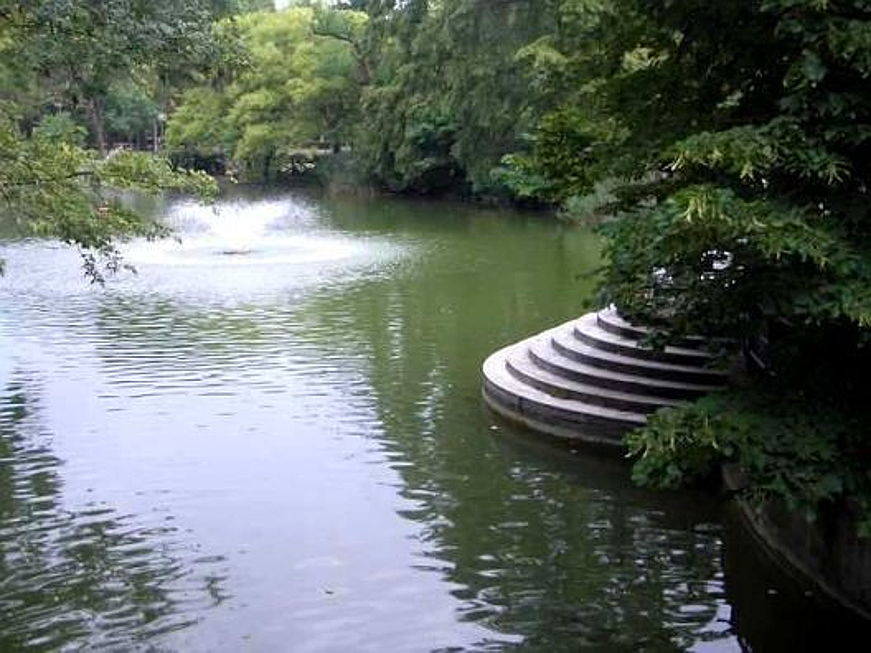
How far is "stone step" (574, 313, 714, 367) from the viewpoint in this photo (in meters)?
10.7

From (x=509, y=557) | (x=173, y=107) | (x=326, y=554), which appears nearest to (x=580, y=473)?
(x=509, y=557)

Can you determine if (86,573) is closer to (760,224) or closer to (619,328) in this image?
(760,224)

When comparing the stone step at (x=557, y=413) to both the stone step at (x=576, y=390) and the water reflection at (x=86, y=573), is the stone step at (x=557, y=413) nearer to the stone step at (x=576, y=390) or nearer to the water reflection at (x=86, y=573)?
the stone step at (x=576, y=390)

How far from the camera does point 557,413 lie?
10.6 m

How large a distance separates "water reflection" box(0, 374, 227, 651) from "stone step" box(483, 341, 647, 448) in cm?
381

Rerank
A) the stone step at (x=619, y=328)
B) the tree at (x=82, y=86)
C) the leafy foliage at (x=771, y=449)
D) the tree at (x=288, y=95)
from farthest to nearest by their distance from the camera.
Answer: the tree at (x=288, y=95) < the stone step at (x=619, y=328) < the tree at (x=82, y=86) < the leafy foliage at (x=771, y=449)

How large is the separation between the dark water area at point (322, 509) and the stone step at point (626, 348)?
135 cm

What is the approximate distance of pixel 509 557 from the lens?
7844 mm

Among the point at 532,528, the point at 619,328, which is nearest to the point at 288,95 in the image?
the point at 619,328

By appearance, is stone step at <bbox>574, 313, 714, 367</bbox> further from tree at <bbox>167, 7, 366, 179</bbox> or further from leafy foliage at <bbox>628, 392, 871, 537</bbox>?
tree at <bbox>167, 7, 366, 179</bbox>

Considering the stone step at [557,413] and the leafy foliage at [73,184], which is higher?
the leafy foliage at [73,184]

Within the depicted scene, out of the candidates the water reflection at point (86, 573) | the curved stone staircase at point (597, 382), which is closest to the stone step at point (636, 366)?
the curved stone staircase at point (597, 382)

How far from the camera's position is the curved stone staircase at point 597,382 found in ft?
33.6

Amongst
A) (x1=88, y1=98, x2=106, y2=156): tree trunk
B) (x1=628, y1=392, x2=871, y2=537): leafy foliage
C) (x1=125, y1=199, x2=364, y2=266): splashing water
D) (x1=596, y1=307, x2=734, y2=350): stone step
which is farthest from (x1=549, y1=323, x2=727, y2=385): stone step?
(x1=125, y1=199, x2=364, y2=266): splashing water
